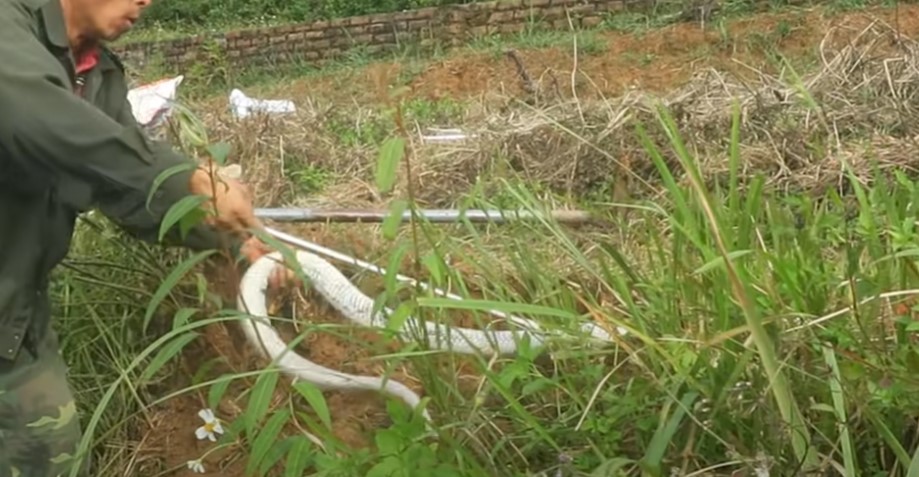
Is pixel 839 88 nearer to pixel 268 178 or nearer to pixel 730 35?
pixel 268 178

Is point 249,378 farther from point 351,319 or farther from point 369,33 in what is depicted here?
point 369,33

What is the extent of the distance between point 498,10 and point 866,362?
35.6 feet

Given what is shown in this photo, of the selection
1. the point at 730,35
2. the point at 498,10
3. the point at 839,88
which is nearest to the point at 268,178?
the point at 839,88

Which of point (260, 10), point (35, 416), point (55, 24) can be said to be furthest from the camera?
point (260, 10)

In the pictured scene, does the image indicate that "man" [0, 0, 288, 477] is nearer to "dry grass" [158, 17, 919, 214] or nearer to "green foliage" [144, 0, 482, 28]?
"dry grass" [158, 17, 919, 214]

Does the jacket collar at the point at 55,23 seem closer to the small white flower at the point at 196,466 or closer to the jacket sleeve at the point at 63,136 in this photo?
the jacket sleeve at the point at 63,136

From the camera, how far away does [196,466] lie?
2625 millimetres

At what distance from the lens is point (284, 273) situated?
2334 mm

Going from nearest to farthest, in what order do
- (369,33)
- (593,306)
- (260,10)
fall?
(593,306) < (369,33) < (260,10)

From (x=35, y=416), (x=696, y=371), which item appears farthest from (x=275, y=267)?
(x=696, y=371)

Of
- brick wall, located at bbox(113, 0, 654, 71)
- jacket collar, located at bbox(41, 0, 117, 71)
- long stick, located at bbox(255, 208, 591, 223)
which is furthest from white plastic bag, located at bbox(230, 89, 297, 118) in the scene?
brick wall, located at bbox(113, 0, 654, 71)

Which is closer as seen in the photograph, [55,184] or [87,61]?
[55,184]

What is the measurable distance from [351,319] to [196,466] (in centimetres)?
44

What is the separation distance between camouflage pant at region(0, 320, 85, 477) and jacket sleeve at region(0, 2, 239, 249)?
0.46m
